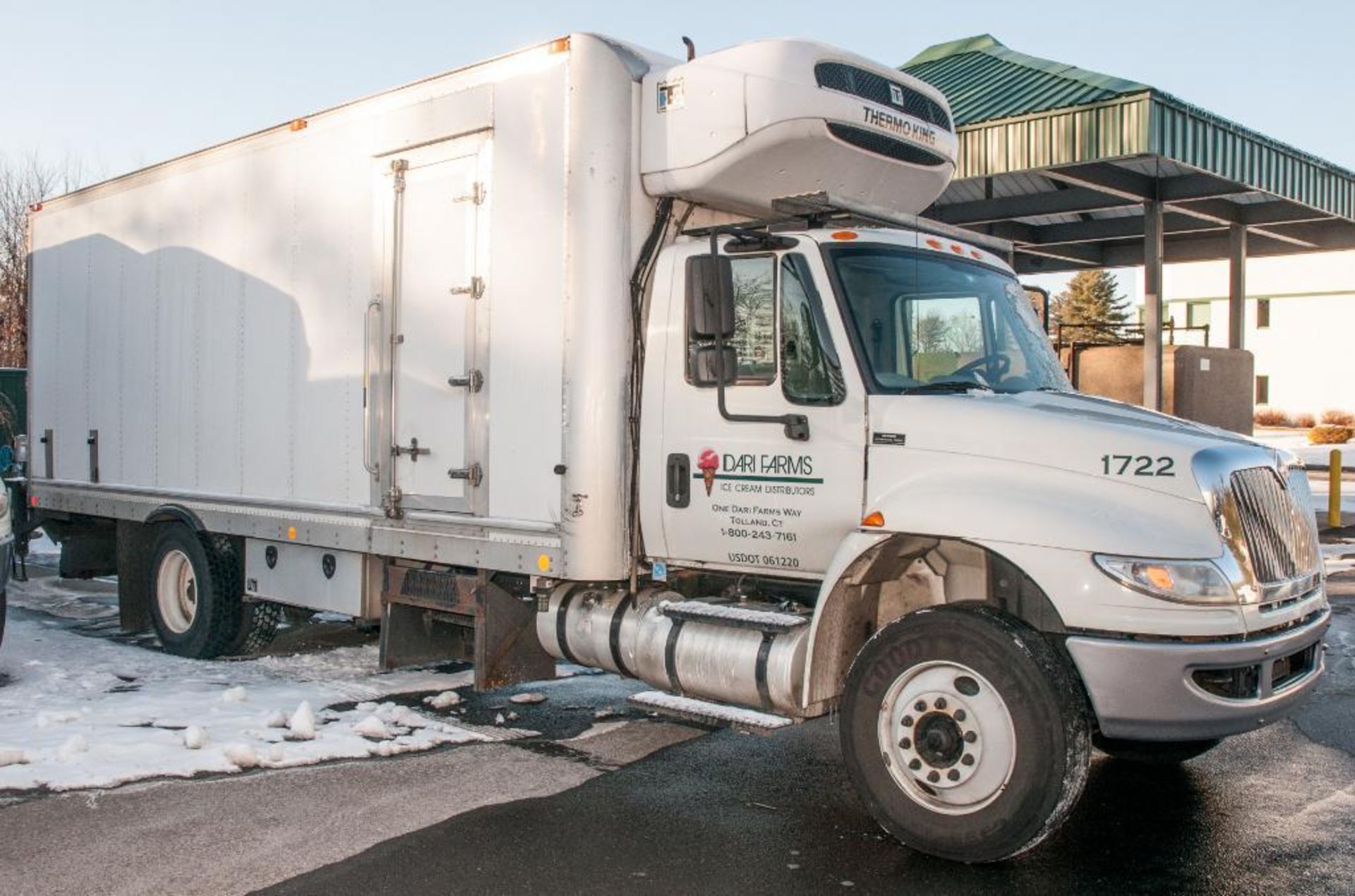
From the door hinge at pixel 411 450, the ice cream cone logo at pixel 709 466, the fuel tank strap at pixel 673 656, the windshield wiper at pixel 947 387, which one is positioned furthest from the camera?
the door hinge at pixel 411 450

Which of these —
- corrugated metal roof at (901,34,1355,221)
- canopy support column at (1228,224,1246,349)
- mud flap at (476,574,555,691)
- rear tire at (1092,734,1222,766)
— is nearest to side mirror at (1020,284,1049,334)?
rear tire at (1092,734,1222,766)

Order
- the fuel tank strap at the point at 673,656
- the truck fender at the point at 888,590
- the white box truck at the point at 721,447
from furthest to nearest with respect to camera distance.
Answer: the fuel tank strap at the point at 673,656 → the truck fender at the point at 888,590 → the white box truck at the point at 721,447

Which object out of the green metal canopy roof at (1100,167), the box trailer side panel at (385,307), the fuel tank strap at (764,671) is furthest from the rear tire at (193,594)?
the green metal canopy roof at (1100,167)

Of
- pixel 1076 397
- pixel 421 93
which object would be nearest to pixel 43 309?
pixel 421 93

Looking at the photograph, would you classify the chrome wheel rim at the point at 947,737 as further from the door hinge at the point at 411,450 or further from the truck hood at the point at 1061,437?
the door hinge at the point at 411,450

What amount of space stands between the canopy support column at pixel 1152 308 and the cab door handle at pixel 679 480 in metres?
12.7

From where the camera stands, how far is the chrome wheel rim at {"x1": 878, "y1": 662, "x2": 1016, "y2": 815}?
16.4ft

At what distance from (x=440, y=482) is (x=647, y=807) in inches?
95.0

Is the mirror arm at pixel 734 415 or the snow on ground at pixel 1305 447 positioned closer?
the mirror arm at pixel 734 415

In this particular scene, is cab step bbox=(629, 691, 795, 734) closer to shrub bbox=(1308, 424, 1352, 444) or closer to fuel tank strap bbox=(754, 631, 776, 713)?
fuel tank strap bbox=(754, 631, 776, 713)

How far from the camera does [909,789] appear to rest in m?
5.20

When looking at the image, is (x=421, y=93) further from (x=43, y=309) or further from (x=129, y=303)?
(x=43, y=309)

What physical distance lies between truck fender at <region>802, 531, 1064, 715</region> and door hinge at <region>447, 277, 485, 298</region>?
261cm

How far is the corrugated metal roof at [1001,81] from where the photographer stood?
52.4 feet
